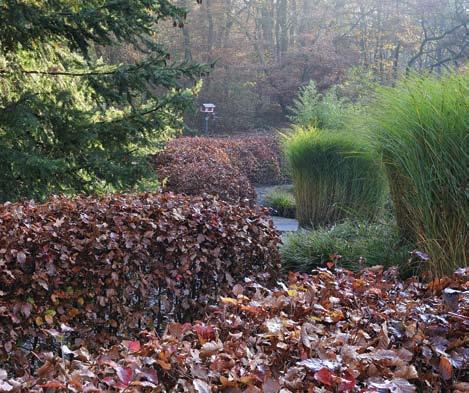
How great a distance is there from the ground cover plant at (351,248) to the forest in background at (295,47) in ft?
60.9

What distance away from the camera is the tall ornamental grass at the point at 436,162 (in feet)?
12.3

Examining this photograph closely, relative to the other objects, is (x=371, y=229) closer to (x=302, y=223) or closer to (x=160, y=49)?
(x=160, y=49)

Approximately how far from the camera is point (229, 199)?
8.90 meters

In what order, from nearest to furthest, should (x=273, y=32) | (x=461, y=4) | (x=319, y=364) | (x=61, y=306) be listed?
(x=319, y=364), (x=61, y=306), (x=461, y=4), (x=273, y=32)

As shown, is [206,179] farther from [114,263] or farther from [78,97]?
[114,263]

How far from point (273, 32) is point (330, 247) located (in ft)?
88.8

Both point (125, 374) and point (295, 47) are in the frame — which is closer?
point (125, 374)

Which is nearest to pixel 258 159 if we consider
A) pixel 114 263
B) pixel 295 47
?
pixel 295 47

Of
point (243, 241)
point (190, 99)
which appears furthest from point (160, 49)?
point (243, 241)

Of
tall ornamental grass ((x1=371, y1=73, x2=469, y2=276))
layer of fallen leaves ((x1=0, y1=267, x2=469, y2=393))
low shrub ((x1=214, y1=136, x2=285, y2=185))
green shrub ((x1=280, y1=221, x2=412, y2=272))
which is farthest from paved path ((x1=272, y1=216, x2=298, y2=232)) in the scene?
layer of fallen leaves ((x1=0, y1=267, x2=469, y2=393))

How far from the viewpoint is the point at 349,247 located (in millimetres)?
5176

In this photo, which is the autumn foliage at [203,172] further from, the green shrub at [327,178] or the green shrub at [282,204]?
the green shrub at [327,178]

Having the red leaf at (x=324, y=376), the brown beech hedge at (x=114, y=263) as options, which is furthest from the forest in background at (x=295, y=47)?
the red leaf at (x=324, y=376)

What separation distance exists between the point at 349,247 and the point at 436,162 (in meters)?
1.53
